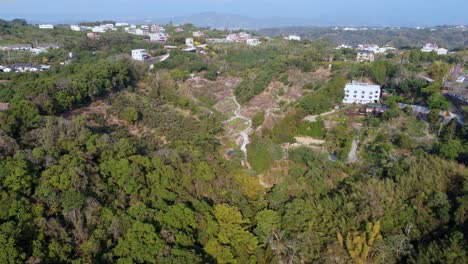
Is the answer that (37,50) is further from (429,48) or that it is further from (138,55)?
(429,48)

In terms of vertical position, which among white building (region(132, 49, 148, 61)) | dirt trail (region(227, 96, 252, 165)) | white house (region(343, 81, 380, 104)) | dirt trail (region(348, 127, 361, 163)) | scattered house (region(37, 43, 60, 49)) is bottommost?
dirt trail (region(227, 96, 252, 165))

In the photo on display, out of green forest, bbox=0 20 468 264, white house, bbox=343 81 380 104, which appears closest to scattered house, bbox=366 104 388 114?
green forest, bbox=0 20 468 264

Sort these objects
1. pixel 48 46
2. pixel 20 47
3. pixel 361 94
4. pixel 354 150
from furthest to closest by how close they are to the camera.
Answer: pixel 48 46
pixel 20 47
pixel 361 94
pixel 354 150

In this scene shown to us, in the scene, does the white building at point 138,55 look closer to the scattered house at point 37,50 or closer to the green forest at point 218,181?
the scattered house at point 37,50

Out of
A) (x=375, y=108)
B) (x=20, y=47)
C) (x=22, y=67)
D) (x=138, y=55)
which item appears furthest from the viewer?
(x=20, y=47)

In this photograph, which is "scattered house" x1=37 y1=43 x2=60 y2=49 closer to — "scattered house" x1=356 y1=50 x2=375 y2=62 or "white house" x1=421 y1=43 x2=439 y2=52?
"scattered house" x1=356 y1=50 x2=375 y2=62

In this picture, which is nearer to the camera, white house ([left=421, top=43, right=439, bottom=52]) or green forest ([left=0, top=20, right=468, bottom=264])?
green forest ([left=0, top=20, right=468, bottom=264])

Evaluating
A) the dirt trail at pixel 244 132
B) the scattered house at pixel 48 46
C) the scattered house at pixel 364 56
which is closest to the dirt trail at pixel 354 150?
the dirt trail at pixel 244 132

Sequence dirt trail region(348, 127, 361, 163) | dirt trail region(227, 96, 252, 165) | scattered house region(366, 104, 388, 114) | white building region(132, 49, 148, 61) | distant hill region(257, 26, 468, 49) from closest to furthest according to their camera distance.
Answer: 1. dirt trail region(348, 127, 361, 163)
2. dirt trail region(227, 96, 252, 165)
3. scattered house region(366, 104, 388, 114)
4. white building region(132, 49, 148, 61)
5. distant hill region(257, 26, 468, 49)

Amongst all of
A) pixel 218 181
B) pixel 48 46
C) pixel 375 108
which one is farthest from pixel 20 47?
pixel 375 108
